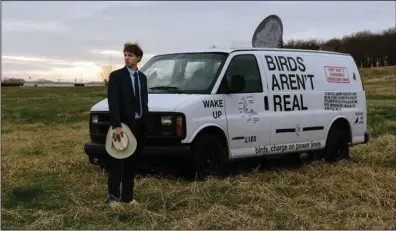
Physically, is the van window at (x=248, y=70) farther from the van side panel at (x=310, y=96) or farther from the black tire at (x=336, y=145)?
the black tire at (x=336, y=145)

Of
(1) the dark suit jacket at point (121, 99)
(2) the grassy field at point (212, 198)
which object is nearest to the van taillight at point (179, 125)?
(2) the grassy field at point (212, 198)

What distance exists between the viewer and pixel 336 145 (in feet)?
34.7

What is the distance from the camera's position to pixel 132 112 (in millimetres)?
6293

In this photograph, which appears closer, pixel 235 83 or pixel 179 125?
pixel 179 125

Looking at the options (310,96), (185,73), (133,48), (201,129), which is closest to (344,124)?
(310,96)

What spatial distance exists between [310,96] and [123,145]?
4603mm

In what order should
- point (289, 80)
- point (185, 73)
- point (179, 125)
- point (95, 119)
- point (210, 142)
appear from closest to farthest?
point (179, 125)
point (210, 142)
point (95, 119)
point (185, 73)
point (289, 80)

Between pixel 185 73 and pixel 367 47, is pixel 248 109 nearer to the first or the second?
pixel 185 73

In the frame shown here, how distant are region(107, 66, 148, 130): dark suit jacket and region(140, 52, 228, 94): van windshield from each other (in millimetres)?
2124

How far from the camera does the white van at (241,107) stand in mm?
7914

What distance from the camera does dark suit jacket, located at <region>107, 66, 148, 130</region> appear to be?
6184 millimetres

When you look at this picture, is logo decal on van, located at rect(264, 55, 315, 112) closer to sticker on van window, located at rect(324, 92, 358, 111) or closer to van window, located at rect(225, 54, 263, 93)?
van window, located at rect(225, 54, 263, 93)

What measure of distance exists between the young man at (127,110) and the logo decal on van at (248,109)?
8.11 ft

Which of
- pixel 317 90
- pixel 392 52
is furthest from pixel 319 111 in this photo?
pixel 392 52
